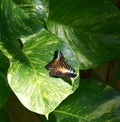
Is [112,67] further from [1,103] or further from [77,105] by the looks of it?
[1,103]

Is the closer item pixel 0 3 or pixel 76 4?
pixel 0 3

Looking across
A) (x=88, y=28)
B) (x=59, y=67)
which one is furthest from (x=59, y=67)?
(x=88, y=28)

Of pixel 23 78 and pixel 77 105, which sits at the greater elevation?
pixel 23 78

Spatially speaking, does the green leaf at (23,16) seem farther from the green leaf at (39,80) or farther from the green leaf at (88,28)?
the green leaf at (88,28)

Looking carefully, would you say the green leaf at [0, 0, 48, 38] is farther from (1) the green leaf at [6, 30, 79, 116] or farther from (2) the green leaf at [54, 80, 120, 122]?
(2) the green leaf at [54, 80, 120, 122]

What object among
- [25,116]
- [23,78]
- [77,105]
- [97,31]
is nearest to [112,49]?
[97,31]

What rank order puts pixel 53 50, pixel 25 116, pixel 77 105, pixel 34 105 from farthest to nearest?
1. pixel 25 116
2. pixel 77 105
3. pixel 53 50
4. pixel 34 105

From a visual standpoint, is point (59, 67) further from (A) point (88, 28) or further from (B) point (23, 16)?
(A) point (88, 28)
